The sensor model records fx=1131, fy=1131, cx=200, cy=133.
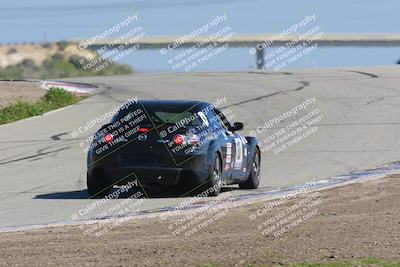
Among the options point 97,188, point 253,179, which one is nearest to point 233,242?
point 97,188

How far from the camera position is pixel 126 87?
39531 mm

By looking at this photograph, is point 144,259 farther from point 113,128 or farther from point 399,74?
point 399,74

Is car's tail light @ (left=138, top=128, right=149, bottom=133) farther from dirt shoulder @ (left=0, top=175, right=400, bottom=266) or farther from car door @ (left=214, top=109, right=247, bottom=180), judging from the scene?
dirt shoulder @ (left=0, top=175, right=400, bottom=266)

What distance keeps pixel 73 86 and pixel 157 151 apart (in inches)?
1010

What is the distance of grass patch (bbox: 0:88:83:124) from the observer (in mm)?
29408

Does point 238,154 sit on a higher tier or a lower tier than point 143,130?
lower

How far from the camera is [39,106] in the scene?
1237 inches

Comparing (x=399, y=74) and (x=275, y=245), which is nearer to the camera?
(x=275, y=245)

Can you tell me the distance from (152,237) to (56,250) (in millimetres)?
1151

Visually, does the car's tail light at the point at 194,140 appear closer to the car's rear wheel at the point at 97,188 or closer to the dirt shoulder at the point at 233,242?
the car's rear wheel at the point at 97,188

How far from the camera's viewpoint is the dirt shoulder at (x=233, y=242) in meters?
9.30

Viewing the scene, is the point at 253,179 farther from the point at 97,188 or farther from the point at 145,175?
the point at 97,188

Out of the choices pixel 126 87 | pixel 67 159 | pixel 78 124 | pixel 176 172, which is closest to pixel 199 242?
pixel 176 172

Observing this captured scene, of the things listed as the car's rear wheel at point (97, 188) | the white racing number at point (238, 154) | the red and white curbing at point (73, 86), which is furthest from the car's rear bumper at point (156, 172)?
the red and white curbing at point (73, 86)
